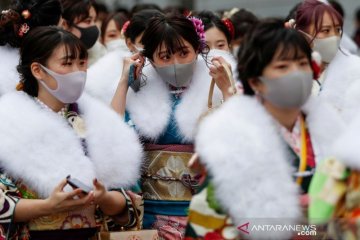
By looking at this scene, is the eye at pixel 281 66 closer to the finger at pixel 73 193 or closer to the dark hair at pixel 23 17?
the finger at pixel 73 193

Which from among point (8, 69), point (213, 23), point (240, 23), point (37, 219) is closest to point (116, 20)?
point (240, 23)

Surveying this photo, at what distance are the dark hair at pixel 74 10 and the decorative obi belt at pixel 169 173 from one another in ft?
5.80

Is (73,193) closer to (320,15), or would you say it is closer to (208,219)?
(208,219)

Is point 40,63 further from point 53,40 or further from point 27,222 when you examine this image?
point 27,222

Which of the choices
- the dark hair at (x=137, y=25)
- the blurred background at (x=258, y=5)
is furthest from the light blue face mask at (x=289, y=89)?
the blurred background at (x=258, y=5)

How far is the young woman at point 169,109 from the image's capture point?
4.58m

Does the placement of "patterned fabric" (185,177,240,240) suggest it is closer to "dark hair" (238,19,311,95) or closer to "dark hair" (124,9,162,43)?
"dark hair" (238,19,311,95)

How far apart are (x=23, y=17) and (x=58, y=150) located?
3.94ft

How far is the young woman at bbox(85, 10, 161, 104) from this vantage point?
16.6 ft

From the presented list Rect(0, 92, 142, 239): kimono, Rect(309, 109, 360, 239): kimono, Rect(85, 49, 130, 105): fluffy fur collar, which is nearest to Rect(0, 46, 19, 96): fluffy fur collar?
Rect(85, 49, 130, 105): fluffy fur collar

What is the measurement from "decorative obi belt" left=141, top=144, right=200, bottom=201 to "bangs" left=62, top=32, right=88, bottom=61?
2.33ft

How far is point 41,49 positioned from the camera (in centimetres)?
424

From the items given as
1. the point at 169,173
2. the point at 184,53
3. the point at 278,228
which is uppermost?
the point at 184,53

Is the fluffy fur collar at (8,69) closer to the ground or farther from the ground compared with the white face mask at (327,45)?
closer to the ground
